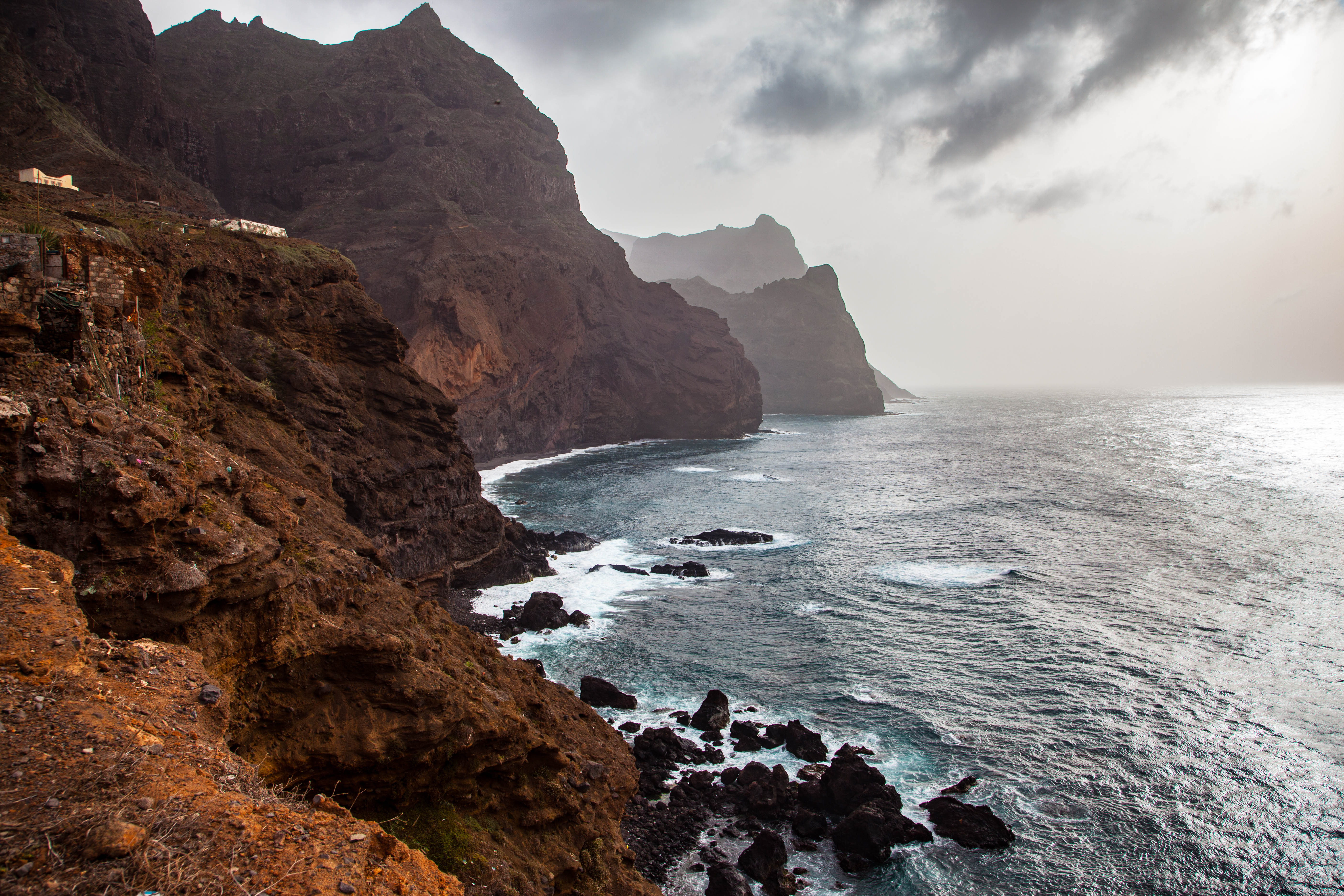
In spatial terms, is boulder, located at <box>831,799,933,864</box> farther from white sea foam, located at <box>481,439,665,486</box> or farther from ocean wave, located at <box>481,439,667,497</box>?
ocean wave, located at <box>481,439,667,497</box>

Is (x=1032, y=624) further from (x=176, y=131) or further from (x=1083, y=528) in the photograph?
(x=176, y=131)

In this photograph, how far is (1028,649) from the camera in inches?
1230

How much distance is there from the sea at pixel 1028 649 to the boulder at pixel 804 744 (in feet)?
1.80

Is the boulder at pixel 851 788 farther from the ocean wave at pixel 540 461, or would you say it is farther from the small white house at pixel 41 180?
the ocean wave at pixel 540 461

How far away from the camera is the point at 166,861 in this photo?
471 cm

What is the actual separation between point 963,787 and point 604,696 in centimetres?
1291

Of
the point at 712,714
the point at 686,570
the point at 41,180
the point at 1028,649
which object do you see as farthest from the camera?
the point at 686,570

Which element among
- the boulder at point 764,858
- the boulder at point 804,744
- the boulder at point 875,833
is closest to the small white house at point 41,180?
the boulder at point 764,858

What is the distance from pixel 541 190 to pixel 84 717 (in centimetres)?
11104

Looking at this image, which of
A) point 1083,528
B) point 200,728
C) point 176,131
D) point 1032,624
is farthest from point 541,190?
point 200,728

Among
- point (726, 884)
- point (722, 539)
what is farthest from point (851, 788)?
point (722, 539)

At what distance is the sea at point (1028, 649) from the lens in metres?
19.5

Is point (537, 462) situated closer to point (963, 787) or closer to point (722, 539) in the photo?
point (722, 539)

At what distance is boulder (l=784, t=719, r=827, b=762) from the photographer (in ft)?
78.0
